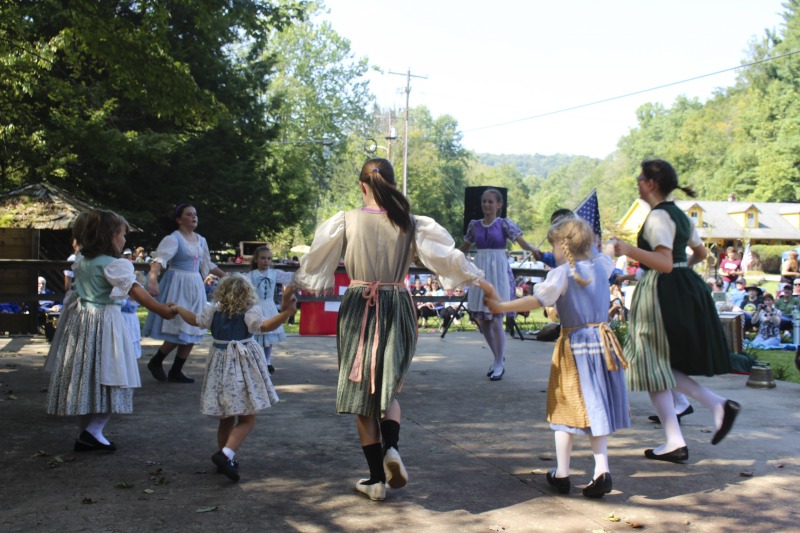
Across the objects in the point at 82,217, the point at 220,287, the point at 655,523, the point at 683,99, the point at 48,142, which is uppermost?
the point at 683,99

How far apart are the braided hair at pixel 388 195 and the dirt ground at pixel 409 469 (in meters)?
1.53

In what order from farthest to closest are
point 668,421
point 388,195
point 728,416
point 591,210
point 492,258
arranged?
point 591,210 → point 492,258 → point 668,421 → point 728,416 → point 388,195

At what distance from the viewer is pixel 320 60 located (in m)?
56.9

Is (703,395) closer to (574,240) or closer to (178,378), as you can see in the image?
(574,240)

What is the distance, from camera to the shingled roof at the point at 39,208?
16656 millimetres

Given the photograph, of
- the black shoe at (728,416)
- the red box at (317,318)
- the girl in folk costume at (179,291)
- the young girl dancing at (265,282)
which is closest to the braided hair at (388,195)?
the black shoe at (728,416)

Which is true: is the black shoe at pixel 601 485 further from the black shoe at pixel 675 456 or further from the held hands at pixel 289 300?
the held hands at pixel 289 300

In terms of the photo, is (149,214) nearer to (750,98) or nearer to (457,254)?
(457,254)

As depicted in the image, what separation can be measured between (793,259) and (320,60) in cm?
4351

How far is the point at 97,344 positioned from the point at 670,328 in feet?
12.5

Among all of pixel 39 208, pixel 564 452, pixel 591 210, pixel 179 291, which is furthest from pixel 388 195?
pixel 39 208

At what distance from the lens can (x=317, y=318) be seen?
1287cm

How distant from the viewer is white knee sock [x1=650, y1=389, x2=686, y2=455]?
5305mm

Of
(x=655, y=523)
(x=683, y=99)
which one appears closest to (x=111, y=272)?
(x=655, y=523)
